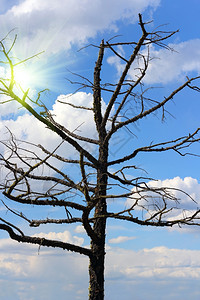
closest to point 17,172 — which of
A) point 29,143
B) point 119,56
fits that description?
point 29,143

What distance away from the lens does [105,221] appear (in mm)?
6496

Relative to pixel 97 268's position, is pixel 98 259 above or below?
above

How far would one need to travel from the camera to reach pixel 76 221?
632 centimetres

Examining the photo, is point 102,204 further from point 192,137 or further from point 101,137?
point 192,137

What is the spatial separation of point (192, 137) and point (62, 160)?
2.86 meters

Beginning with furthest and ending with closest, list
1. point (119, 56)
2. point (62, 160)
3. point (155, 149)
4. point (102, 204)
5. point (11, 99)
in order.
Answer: point (62, 160)
point (155, 149)
point (102, 204)
point (119, 56)
point (11, 99)

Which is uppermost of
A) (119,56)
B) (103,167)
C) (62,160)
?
(119,56)

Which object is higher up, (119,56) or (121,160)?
(119,56)

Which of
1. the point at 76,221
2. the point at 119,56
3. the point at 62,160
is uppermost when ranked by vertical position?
the point at 119,56

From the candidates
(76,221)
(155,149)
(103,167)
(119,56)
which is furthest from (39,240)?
(119,56)

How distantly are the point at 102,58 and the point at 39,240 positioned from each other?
4360mm

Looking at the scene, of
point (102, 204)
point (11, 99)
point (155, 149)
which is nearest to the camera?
point (11, 99)

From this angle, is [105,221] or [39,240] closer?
[39,240]

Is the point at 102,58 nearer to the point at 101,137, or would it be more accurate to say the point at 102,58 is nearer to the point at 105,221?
the point at 101,137
